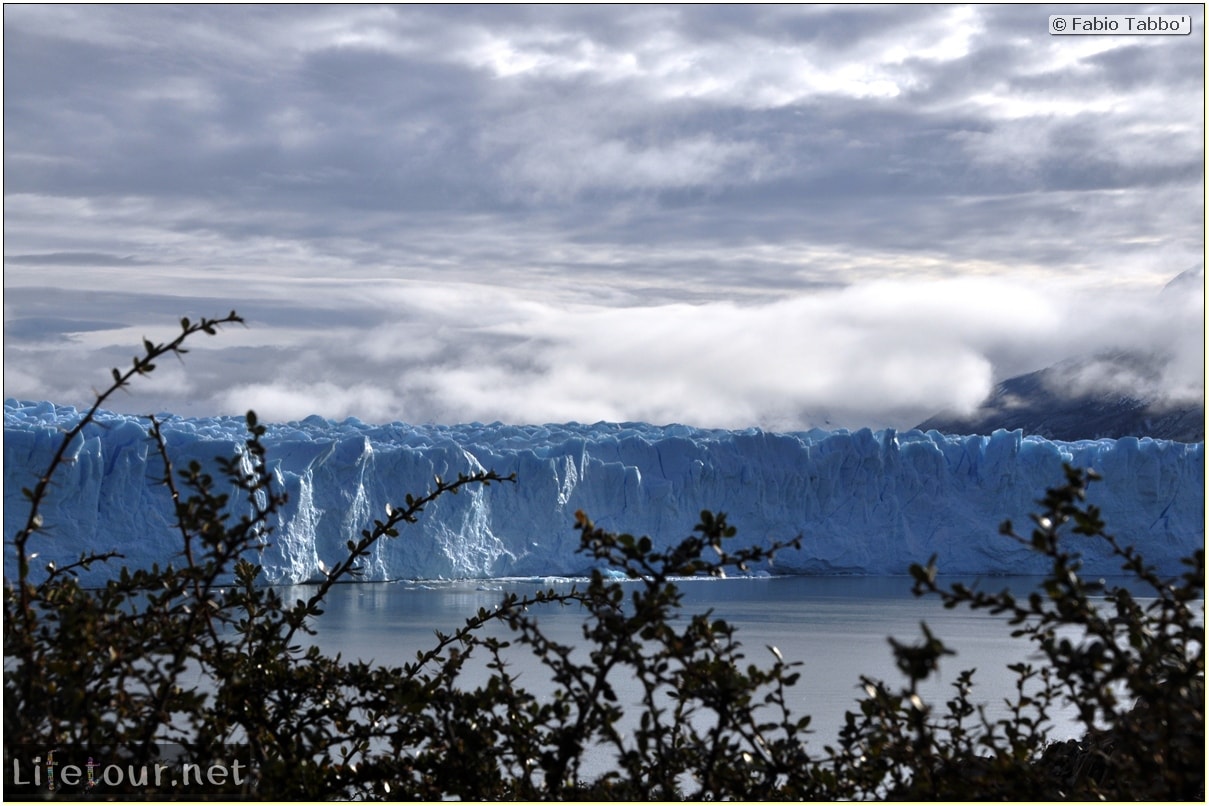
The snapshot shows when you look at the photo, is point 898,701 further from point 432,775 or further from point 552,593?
point 552,593

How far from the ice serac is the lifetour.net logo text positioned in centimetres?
1511

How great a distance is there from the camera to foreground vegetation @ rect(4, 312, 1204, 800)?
3.97 ft

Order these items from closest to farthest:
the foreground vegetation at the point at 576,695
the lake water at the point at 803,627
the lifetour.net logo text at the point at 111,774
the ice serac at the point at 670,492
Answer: the foreground vegetation at the point at 576,695 → the lifetour.net logo text at the point at 111,774 → the lake water at the point at 803,627 → the ice serac at the point at 670,492

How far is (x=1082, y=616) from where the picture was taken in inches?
46.5

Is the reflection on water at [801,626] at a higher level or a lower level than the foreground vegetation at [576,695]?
lower

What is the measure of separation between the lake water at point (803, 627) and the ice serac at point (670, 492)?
0.88 meters

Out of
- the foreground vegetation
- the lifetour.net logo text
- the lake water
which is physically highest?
the foreground vegetation

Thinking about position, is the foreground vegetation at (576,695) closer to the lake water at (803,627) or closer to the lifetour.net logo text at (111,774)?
the lifetour.net logo text at (111,774)

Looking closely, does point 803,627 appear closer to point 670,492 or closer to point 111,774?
point 670,492

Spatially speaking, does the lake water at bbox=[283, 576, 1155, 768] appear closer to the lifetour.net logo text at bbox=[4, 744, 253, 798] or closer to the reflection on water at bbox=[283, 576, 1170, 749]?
the reflection on water at bbox=[283, 576, 1170, 749]

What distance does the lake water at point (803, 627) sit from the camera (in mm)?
8344

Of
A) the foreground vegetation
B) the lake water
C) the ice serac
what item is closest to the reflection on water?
the lake water

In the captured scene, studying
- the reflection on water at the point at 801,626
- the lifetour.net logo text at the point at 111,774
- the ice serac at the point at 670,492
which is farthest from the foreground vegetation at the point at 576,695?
the ice serac at the point at 670,492

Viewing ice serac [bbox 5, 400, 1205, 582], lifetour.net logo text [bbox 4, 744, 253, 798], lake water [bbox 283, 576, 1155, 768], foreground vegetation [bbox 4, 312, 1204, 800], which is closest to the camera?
foreground vegetation [bbox 4, 312, 1204, 800]
